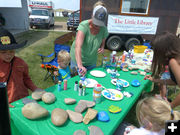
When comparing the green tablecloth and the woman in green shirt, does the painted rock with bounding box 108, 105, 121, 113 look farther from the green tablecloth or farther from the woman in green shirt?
the woman in green shirt

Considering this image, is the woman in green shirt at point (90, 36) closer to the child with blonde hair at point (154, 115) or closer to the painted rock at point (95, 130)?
the painted rock at point (95, 130)

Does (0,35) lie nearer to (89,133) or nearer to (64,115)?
(64,115)

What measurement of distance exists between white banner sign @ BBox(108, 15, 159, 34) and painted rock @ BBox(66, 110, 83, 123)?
20.2 ft

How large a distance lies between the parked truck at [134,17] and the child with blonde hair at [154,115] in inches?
243

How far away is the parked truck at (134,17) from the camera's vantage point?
22.4ft

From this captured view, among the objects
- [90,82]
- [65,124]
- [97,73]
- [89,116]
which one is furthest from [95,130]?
[97,73]

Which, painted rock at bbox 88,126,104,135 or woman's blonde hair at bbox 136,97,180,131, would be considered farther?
painted rock at bbox 88,126,104,135

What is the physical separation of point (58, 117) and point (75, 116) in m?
0.18

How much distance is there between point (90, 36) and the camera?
2389mm

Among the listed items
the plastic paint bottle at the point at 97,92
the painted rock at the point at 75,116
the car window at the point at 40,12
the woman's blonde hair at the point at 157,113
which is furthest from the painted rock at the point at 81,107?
the car window at the point at 40,12

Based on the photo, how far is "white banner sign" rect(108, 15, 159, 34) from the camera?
6.90 metres

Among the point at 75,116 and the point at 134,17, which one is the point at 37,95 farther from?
the point at 134,17

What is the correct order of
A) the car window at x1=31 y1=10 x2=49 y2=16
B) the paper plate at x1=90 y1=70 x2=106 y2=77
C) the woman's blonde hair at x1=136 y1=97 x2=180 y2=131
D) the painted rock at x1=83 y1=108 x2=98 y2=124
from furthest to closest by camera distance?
the car window at x1=31 y1=10 x2=49 y2=16
the paper plate at x1=90 y1=70 x2=106 y2=77
the painted rock at x1=83 y1=108 x2=98 y2=124
the woman's blonde hair at x1=136 y1=97 x2=180 y2=131

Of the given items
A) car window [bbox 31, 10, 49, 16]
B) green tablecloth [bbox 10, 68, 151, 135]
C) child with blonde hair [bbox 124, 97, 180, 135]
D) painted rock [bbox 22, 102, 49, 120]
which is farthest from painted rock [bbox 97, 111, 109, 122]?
car window [bbox 31, 10, 49, 16]
